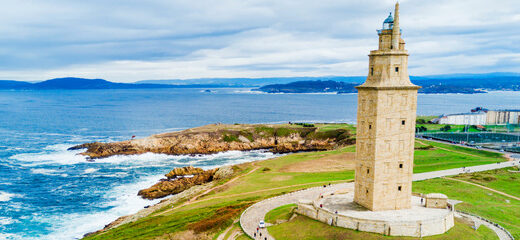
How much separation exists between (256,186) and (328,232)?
28529mm

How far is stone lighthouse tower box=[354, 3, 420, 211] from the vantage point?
104ft

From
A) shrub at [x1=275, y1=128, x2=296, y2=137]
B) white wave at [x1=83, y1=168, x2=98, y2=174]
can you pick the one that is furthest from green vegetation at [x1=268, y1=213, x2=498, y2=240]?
shrub at [x1=275, y1=128, x2=296, y2=137]

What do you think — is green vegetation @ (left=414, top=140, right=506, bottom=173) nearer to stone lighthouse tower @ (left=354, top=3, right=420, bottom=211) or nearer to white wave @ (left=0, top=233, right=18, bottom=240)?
stone lighthouse tower @ (left=354, top=3, right=420, bottom=211)

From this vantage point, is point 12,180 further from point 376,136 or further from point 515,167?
point 515,167

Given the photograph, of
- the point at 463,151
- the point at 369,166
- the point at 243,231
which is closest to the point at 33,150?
the point at 243,231

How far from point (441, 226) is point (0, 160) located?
4306 inches

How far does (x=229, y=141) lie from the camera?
119 metres

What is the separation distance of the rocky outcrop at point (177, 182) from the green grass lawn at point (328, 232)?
3859 centimetres

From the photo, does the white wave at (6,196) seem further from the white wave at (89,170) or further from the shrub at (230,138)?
the shrub at (230,138)

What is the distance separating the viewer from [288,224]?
114 feet

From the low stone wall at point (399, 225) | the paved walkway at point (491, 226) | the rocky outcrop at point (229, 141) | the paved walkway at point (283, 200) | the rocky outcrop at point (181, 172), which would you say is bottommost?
the rocky outcrop at point (181, 172)

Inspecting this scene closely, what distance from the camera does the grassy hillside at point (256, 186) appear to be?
1511 inches

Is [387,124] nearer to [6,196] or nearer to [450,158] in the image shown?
[450,158]

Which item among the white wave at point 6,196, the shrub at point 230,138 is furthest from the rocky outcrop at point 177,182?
the shrub at point 230,138
